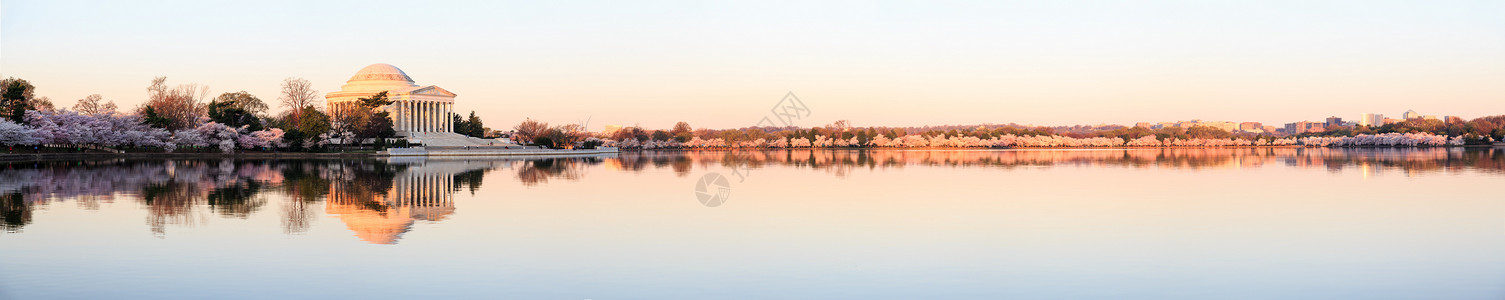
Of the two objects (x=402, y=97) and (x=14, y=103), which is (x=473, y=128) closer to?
(x=402, y=97)

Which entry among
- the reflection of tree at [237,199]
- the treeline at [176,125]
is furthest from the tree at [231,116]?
the reflection of tree at [237,199]

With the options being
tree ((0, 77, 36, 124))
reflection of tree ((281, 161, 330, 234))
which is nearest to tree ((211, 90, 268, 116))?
tree ((0, 77, 36, 124))

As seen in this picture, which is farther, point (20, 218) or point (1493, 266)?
point (20, 218)

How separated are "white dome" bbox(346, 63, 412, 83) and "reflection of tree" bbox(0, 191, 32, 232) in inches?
3021

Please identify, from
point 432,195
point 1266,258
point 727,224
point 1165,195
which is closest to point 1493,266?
point 1266,258

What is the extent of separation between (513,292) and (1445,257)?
37.2ft

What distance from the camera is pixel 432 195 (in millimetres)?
26609

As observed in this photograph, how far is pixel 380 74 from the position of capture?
10006 cm

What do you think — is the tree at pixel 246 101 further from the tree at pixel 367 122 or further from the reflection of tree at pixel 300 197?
the reflection of tree at pixel 300 197

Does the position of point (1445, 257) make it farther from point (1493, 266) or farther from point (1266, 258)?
point (1266, 258)

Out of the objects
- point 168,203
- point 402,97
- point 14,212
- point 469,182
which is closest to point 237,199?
point 168,203

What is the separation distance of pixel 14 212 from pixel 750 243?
14.4m

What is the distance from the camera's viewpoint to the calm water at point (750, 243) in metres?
11.1

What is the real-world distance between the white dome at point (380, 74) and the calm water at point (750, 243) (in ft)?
243
